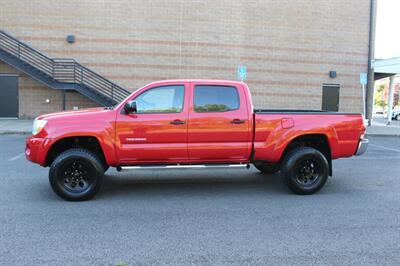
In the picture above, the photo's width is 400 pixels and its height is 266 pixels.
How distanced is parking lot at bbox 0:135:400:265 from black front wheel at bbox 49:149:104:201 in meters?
0.20

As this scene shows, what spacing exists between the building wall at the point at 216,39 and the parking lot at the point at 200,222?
14.3 m

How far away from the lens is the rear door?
21.3 feet

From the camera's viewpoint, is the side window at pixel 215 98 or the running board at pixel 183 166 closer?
the running board at pixel 183 166

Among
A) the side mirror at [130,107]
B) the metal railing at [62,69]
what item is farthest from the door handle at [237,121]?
the metal railing at [62,69]

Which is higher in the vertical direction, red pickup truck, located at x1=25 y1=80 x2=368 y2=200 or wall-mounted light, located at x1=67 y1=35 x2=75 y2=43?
wall-mounted light, located at x1=67 y1=35 x2=75 y2=43

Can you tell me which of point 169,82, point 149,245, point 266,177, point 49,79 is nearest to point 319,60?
point 49,79

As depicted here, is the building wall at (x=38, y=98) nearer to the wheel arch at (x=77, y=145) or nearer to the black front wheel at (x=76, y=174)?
the wheel arch at (x=77, y=145)

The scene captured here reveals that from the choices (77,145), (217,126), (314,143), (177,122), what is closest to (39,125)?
(77,145)

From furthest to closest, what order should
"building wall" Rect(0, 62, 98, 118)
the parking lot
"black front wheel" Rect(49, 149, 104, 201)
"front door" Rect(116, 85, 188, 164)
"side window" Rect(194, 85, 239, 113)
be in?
"building wall" Rect(0, 62, 98, 118), "side window" Rect(194, 85, 239, 113), "front door" Rect(116, 85, 188, 164), "black front wheel" Rect(49, 149, 104, 201), the parking lot

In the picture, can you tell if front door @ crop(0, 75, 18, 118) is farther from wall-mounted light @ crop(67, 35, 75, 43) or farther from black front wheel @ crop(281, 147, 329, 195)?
black front wheel @ crop(281, 147, 329, 195)

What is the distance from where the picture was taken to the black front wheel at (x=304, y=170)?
21.9ft

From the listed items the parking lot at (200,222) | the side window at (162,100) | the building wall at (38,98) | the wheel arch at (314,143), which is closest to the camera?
the parking lot at (200,222)

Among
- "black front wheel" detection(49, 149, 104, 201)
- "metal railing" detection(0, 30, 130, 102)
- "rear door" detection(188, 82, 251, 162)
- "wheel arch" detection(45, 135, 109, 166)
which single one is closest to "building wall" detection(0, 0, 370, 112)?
"metal railing" detection(0, 30, 130, 102)

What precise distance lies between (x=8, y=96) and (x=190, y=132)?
701 inches
